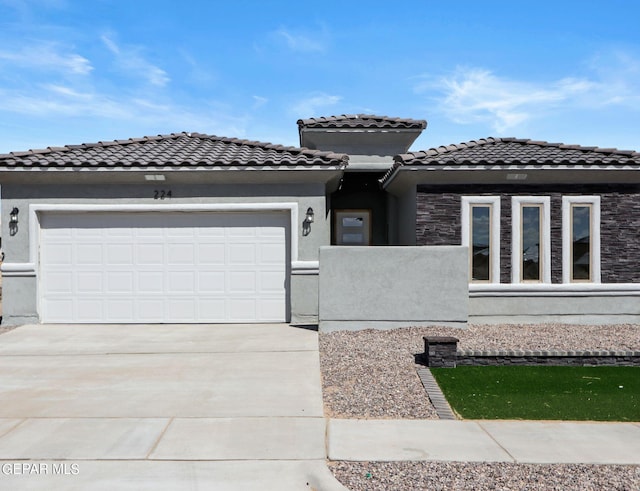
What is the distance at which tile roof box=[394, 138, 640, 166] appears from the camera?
12828mm

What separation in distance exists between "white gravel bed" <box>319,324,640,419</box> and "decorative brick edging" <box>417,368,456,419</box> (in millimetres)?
83

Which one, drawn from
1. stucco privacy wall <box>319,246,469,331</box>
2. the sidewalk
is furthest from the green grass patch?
stucco privacy wall <box>319,246,469,331</box>

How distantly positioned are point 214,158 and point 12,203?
4.80 m

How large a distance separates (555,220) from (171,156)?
363 inches

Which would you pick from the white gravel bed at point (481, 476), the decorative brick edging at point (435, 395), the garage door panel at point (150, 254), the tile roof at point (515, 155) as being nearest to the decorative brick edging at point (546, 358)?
the decorative brick edging at point (435, 395)

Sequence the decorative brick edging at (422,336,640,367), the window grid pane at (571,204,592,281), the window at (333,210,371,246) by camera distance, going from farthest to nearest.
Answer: the window at (333,210,371,246) < the window grid pane at (571,204,592,281) < the decorative brick edging at (422,336,640,367)

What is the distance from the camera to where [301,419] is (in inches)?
251

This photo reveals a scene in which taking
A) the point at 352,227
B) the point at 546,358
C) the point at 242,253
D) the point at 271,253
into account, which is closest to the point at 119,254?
the point at 242,253

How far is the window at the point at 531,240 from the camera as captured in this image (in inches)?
520

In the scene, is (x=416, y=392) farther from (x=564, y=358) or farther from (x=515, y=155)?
(x=515, y=155)

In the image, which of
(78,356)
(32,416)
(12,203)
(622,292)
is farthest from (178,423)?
(622,292)

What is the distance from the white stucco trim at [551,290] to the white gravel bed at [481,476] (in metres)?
8.10

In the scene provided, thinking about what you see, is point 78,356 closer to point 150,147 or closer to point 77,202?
point 77,202

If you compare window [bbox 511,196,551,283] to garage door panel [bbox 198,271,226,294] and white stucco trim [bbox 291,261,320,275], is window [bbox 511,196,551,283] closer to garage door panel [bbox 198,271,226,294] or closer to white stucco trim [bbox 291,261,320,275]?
white stucco trim [bbox 291,261,320,275]
